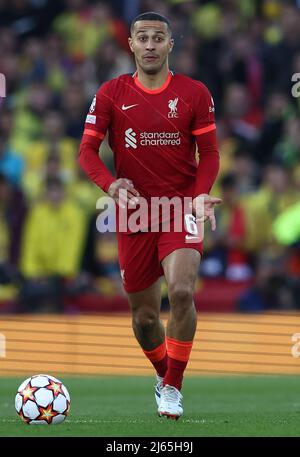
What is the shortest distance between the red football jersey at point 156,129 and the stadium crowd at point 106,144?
6.23 m

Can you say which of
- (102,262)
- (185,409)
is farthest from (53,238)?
(185,409)

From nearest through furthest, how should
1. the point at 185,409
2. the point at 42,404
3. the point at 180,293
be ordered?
the point at 42,404, the point at 180,293, the point at 185,409

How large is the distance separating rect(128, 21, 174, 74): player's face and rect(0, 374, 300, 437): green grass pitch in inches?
99.2

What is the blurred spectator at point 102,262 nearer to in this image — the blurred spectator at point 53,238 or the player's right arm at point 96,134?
the blurred spectator at point 53,238

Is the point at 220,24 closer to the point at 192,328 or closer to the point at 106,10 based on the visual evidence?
the point at 106,10

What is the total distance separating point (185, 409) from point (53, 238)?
19.2 ft

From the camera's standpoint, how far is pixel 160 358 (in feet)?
31.6

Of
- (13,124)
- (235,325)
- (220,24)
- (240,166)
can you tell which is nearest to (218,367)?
(235,325)

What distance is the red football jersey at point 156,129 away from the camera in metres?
9.17

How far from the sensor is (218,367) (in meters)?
14.7

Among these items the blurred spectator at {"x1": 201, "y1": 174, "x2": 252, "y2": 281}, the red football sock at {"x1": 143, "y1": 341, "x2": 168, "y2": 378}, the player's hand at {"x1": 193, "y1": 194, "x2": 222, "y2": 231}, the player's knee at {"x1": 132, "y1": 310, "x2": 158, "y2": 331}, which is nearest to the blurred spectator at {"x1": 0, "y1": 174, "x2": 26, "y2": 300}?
the blurred spectator at {"x1": 201, "y1": 174, "x2": 252, "y2": 281}

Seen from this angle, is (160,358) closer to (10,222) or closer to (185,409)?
(185,409)

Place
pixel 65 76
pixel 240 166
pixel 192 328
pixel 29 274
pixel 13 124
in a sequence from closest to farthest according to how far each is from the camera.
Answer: pixel 192 328 → pixel 29 274 → pixel 240 166 → pixel 13 124 → pixel 65 76

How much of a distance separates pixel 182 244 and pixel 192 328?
1.93ft
